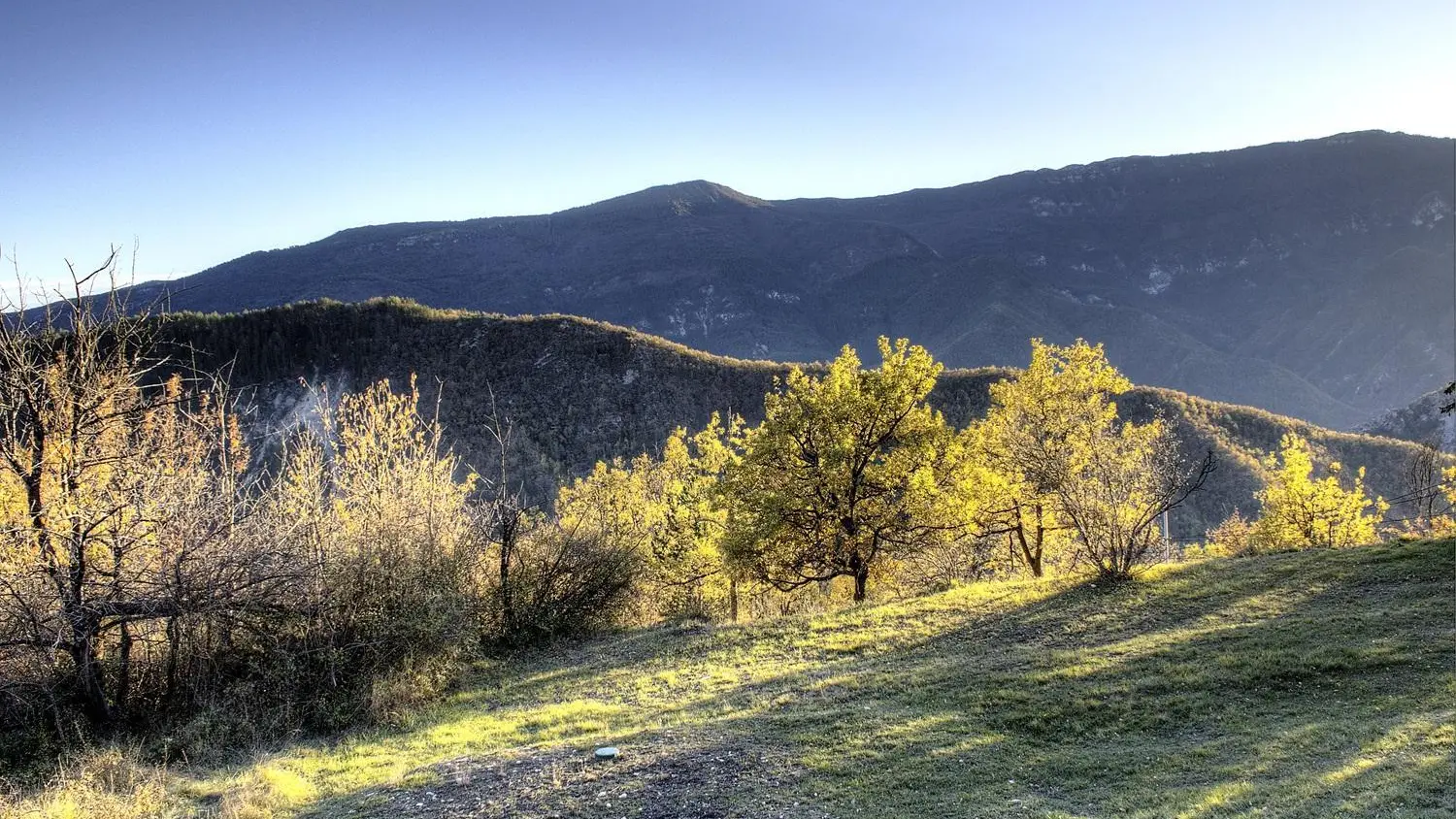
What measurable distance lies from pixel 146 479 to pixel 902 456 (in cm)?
1358

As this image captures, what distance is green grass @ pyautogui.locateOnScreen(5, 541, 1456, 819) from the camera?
6.14 m

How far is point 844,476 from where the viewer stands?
56.4ft

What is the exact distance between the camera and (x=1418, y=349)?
16600 centimetres

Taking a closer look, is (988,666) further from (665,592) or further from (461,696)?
(665,592)

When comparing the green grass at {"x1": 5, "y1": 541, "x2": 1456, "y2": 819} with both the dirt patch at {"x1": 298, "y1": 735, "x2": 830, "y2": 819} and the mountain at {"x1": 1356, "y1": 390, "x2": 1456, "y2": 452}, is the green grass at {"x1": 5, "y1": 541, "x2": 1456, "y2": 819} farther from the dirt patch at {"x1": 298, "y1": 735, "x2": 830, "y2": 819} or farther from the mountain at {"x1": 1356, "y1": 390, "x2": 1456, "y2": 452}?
the mountain at {"x1": 1356, "y1": 390, "x2": 1456, "y2": 452}

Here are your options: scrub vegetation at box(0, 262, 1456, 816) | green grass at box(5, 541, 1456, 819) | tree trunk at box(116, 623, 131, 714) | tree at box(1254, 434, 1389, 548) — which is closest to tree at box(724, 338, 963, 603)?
scrub vegetation at box(0, 262, 1456, 816)

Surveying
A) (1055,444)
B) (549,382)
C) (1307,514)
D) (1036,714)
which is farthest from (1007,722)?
(549,382)

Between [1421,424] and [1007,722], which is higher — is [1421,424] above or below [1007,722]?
below

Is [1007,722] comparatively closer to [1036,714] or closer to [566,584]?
[1036,714]

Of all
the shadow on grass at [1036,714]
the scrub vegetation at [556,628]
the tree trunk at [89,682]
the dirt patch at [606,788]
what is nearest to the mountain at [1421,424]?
the scrub vegetation at [556,628]

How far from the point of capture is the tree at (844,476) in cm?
1723

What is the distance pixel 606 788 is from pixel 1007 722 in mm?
4078

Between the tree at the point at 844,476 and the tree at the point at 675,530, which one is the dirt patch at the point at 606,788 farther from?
the tree at the point at 844,476

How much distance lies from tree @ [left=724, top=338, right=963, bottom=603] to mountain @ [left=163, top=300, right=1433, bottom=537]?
4251cm
